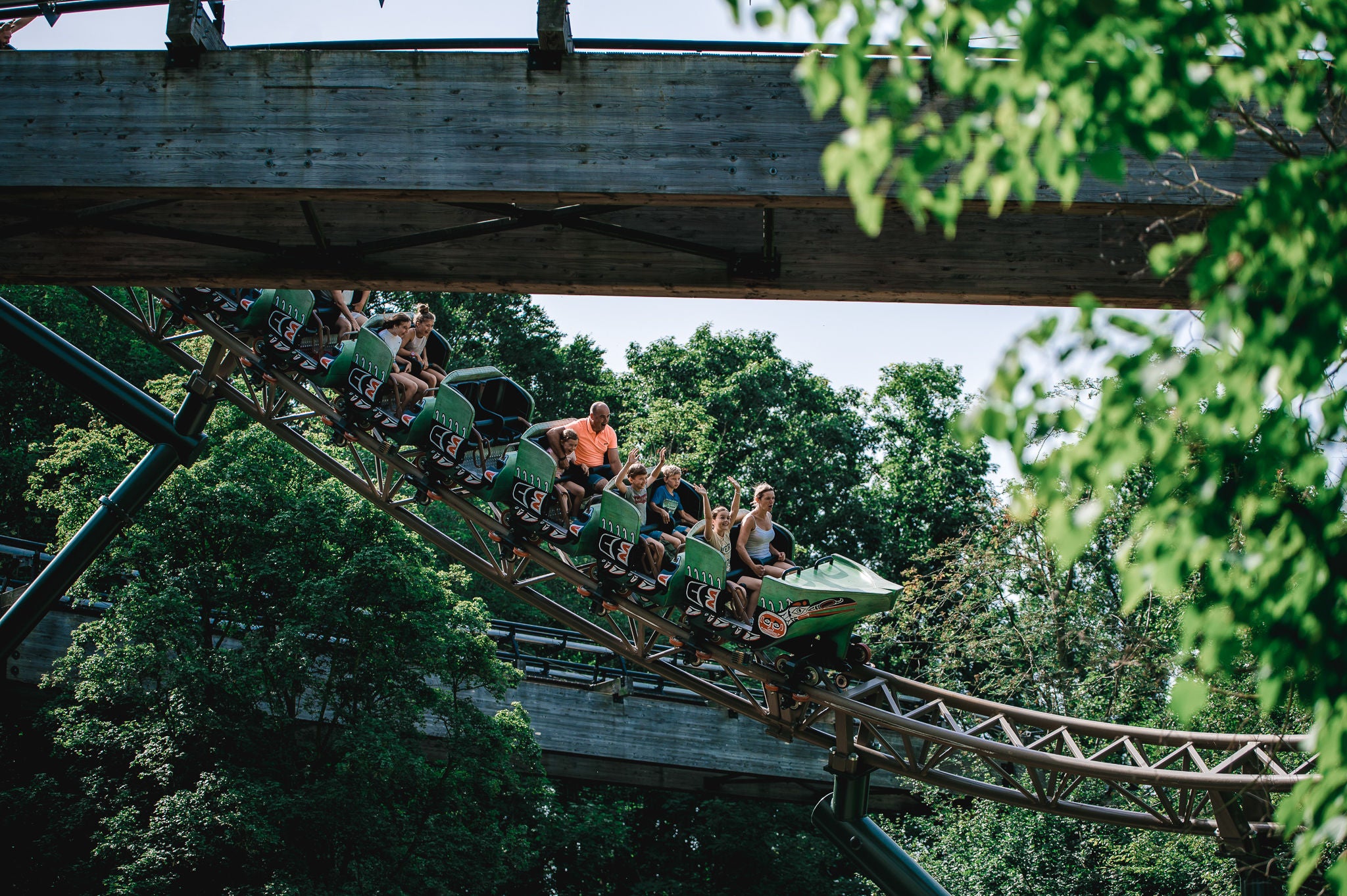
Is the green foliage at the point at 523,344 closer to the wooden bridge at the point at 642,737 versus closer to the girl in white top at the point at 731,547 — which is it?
the wooden bridge at the point at 642,737

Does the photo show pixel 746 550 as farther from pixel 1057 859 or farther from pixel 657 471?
pixel 1057 859

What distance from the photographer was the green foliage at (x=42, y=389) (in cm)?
1873

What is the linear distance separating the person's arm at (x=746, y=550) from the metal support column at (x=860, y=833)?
4.35ft

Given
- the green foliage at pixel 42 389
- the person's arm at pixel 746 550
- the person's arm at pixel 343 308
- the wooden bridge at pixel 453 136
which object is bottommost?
the wooden bridge at pixel 453 136

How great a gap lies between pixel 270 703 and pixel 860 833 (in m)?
6.43

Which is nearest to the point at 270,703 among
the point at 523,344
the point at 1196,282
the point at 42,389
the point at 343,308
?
the point at 343,308

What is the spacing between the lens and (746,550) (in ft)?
29.5

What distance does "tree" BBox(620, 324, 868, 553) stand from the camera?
891 inches

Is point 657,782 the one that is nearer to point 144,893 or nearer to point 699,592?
point 144,893

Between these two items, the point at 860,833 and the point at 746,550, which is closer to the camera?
the point at 860,833

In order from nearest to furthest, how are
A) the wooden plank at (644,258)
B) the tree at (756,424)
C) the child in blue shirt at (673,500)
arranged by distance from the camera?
the wooden plank at (644,258) → the child in blue shirt at (673,500) → the tree at (756,424)

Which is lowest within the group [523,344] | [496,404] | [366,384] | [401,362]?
Answer: [366,384]

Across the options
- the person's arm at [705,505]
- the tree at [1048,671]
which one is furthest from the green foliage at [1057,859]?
the person's arm at [705,505]

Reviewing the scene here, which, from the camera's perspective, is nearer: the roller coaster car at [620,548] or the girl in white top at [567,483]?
the roller coaster car at [620,548]
